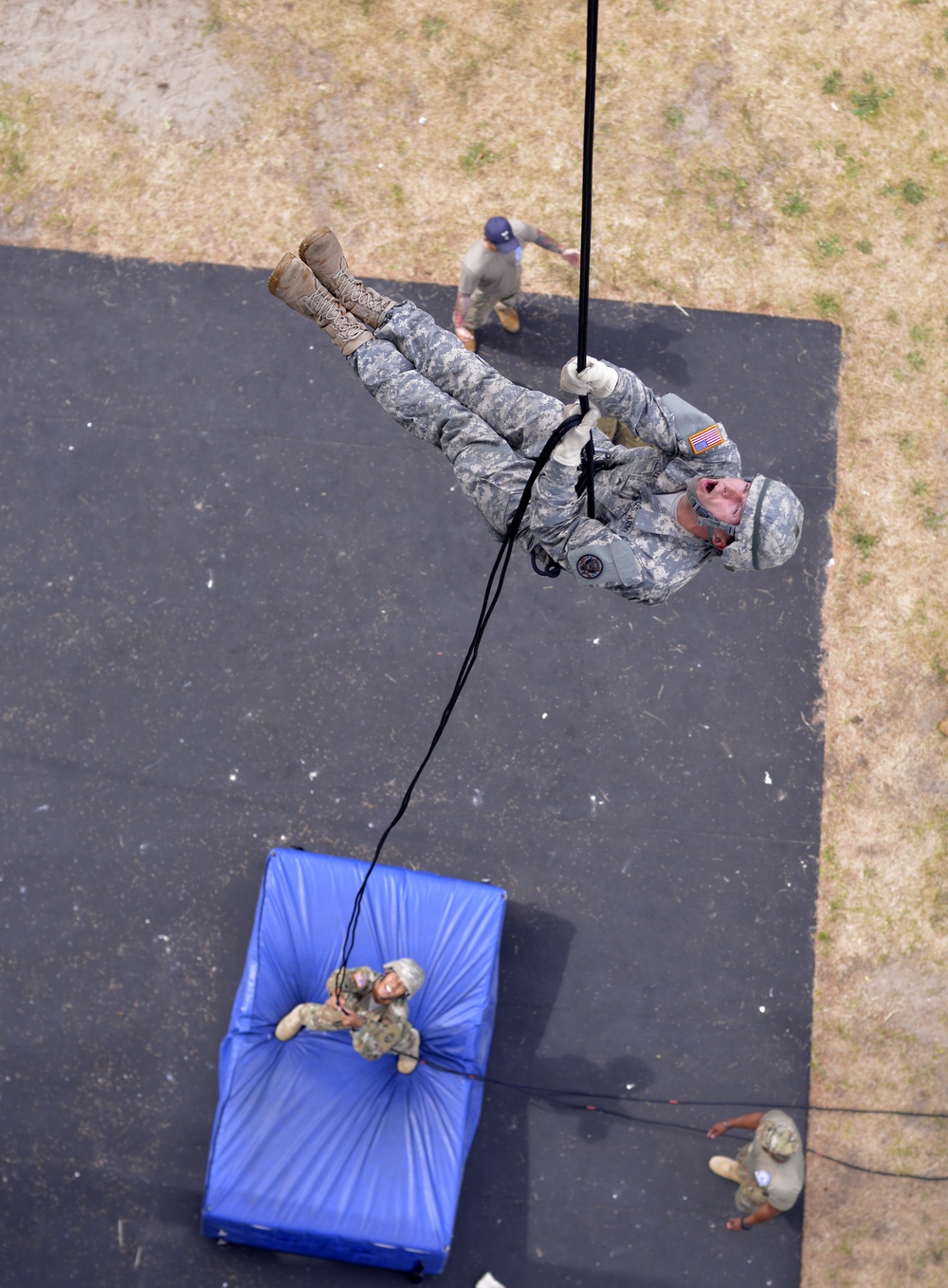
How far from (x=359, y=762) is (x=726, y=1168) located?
3545 millimetres

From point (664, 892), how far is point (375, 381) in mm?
3932

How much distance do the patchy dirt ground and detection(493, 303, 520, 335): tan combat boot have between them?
1.31ft

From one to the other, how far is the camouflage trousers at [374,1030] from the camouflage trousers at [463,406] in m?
2.86

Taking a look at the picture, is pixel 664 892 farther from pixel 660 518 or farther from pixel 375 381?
pixel 375 381

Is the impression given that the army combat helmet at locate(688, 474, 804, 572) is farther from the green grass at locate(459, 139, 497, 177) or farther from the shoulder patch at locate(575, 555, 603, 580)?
the green grass at locate(459, 139, 497, 177)

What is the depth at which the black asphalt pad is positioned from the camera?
6.43 meters

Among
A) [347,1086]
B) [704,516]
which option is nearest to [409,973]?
[347,1086]

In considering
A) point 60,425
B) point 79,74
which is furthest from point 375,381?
point 79,74

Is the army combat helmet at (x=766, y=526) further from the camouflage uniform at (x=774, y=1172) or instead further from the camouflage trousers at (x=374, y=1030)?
the camouflage uniform at (x=774, y=1172)

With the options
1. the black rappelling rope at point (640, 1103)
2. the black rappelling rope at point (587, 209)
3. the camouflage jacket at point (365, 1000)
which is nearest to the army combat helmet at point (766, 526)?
the black rappelling rope at point (587, 209)

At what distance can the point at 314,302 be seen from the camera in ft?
16.6

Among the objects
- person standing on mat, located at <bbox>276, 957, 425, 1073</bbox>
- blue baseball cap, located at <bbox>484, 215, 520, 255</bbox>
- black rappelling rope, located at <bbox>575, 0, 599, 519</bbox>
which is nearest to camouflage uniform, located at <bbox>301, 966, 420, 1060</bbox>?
person standing on mat, located at <bbox>276, 957, 425, 1073</bbox>

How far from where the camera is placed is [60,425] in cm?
747

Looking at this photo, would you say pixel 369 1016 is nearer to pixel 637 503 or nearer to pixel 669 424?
pixel 637 503
